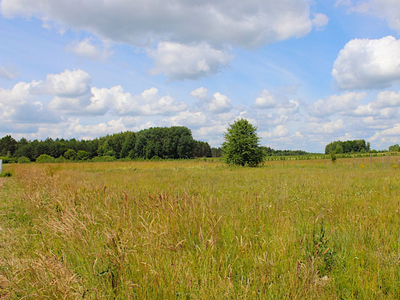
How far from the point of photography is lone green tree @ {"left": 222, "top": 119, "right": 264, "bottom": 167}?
90.4 ft

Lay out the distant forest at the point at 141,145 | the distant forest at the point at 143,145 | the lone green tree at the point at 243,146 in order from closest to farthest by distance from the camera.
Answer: the lone green tree at the point at 243,146
the distant forest at the point at 141,145
the distant forest at the point at 143,145

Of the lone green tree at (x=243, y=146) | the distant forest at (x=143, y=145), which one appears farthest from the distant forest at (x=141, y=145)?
the lone green tree at (x=243, y=146)

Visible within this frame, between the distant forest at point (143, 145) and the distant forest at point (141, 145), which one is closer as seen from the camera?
the distant forest at point (141, 145)

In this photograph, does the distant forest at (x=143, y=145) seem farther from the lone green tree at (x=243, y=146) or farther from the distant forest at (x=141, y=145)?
the lone green tree at (x=243, y=146)

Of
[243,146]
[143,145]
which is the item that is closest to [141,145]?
[143,145]

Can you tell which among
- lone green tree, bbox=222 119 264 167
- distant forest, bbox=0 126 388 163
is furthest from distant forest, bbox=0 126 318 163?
lone green tree, bbox=222 119 264 167

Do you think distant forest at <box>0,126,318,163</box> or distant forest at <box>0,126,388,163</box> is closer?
distant forest at <box>0,126,388,163</box>

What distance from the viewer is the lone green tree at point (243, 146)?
2755cm

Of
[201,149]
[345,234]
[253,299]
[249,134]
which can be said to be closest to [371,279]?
[345,234]

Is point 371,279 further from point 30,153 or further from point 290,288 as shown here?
point 30,153

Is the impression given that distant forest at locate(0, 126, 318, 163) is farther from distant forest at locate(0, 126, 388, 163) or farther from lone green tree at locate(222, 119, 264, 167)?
lone green tree at locate(222, 119, 264, 167)

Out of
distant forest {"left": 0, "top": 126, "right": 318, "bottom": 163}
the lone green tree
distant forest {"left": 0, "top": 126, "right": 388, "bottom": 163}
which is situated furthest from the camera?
distant forest {"left": 0, "top": 126, "right": 318, "bottom": 163}

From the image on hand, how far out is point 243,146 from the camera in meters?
27.6

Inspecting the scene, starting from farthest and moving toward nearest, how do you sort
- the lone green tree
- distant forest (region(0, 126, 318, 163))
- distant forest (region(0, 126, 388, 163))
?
1. distant forest (region(0, 126, 318, 163))
2. distant forest (region(0, 126, 388, 163))
3. the lone green tree
